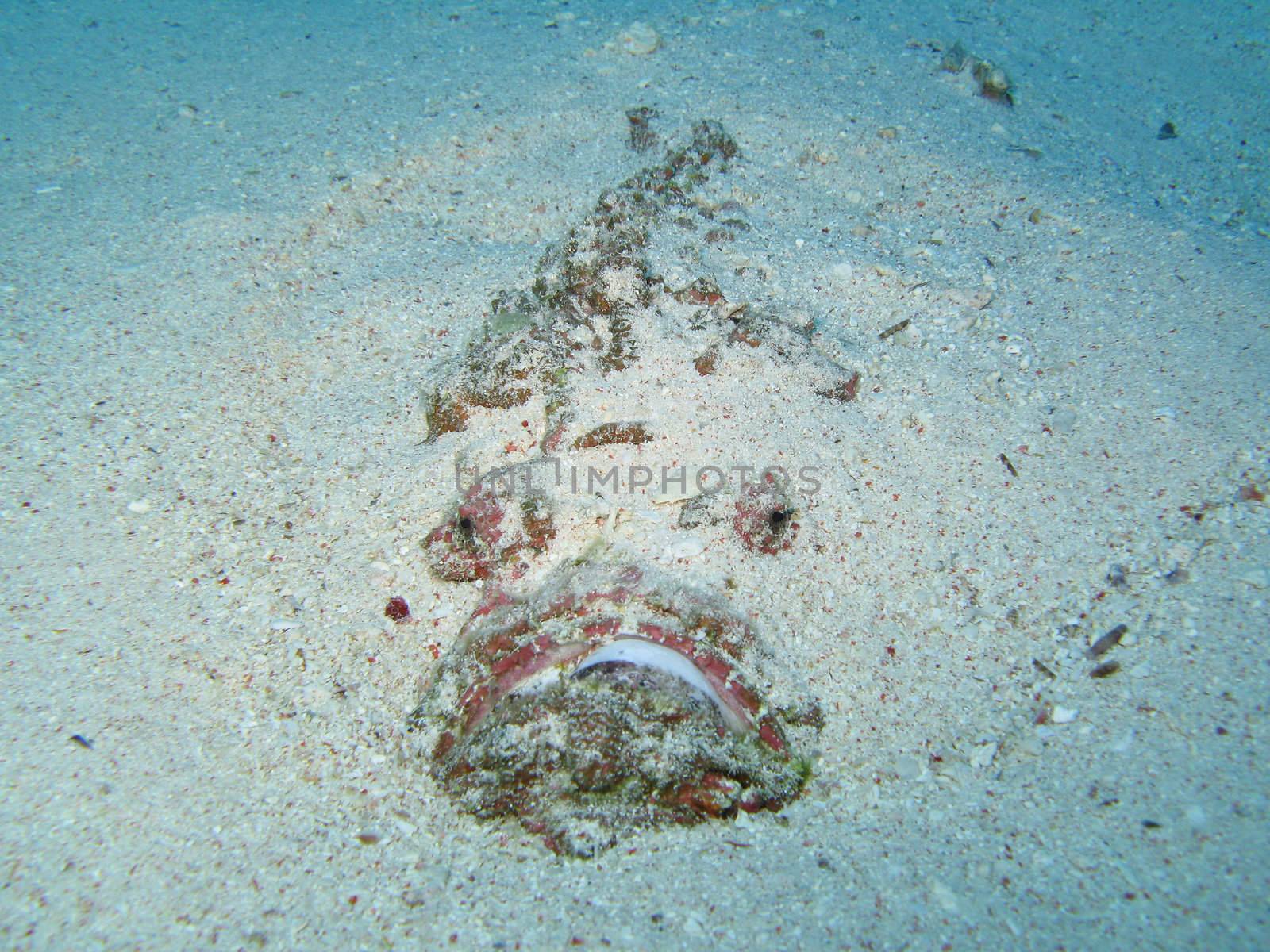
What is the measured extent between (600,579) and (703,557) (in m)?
0.41

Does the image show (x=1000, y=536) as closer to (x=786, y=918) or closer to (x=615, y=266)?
(x=786, y=918)

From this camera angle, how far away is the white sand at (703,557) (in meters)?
1.91

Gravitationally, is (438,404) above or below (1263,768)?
above

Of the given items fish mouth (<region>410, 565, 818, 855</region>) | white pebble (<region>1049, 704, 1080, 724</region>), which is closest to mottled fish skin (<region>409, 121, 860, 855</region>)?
fish mouth (<region>410, 565, 818, 855</region>)

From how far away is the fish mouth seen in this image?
2008 mm

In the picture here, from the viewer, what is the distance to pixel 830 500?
2.73 metres

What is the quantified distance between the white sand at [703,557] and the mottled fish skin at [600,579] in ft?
0.38

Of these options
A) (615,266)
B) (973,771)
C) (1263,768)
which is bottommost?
(973,771)

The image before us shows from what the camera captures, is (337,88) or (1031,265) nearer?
(1031,265)

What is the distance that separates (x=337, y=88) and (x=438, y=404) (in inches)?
153

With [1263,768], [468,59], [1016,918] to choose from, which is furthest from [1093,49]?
[1016,918]

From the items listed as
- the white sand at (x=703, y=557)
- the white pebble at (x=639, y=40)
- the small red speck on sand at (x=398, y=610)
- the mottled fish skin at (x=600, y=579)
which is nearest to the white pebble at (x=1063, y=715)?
the white sand at (x=703, y=557)

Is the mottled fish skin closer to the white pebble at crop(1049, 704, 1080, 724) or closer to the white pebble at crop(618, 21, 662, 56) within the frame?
the white pebble at crop(1049, 704, 1080, 724)

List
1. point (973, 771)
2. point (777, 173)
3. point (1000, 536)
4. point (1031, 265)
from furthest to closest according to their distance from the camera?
1. point (777, 173)
2. point (1031, 265)
3. point (1000, 536)
4. point (973, 771)
